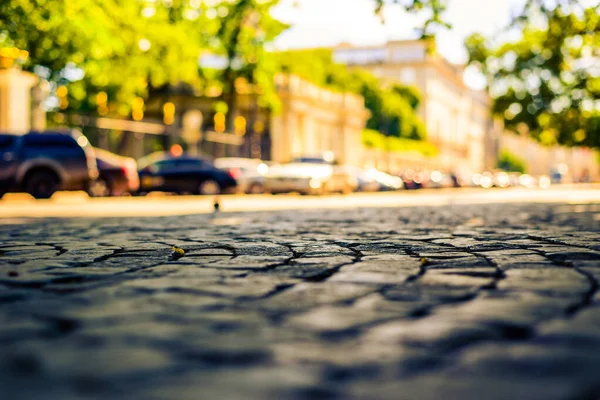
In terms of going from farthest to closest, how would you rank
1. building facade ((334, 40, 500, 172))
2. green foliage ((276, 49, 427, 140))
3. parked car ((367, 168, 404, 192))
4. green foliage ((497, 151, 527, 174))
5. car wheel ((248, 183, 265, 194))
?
1. green foliage ((497, 151, 527, 174))
2. building facade ((334, 40, 500, 172))
3. green foliage ((276, 49, 427, 140))
4. parked car ((367, 168, 404, 192))
5. car wheel ((248, 183, 265, 194))

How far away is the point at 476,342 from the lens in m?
3.25

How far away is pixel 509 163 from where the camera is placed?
152750 millimetres

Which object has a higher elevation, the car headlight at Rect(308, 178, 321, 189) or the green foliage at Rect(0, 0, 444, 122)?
the green foliage at Rect(0, 0, 444, 122)

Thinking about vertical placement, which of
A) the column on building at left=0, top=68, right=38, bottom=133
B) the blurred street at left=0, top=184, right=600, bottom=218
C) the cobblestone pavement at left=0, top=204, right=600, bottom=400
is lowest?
the cobblestone pavement at left=0, top=204, right=600, bottom=400

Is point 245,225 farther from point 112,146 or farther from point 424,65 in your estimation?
point 424,65

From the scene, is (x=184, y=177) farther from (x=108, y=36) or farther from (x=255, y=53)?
(x=108, y=36)

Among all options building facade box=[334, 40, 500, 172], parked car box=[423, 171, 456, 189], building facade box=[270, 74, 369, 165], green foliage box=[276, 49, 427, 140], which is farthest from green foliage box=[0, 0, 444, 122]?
building facade box=[334, 40, 500, 172]

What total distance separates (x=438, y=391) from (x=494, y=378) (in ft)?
0.85

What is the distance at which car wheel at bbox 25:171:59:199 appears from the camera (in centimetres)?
2170

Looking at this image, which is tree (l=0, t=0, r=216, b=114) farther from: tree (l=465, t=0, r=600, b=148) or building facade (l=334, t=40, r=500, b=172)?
building facade (l=334, t=40, r=500, b=172)

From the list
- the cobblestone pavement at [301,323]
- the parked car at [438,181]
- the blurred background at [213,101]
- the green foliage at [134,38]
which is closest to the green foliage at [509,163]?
the blurred background at [213,101]

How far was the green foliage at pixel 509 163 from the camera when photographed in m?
152

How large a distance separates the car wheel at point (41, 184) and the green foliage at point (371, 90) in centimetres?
4268

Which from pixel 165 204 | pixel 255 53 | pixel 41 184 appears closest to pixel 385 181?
pixel 255 53
